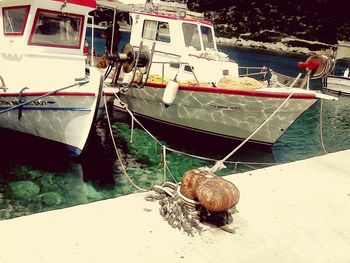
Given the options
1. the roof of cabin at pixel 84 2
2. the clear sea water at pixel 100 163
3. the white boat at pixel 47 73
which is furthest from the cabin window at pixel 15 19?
the clear sea water at pixel 100 163

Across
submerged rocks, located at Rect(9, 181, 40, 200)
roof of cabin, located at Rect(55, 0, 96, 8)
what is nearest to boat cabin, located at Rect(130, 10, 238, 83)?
roof of cabin, located at Rect(55, 0, 96, 8)

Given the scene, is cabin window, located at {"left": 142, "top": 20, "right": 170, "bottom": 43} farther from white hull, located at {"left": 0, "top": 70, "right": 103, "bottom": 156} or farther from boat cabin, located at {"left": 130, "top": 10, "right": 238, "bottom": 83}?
white hull, located at {"left": 0, "top": 70, "right": 103, "bottom": 156}

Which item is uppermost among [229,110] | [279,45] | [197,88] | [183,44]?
[279,45]

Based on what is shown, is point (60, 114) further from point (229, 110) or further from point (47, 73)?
point (229, 110)

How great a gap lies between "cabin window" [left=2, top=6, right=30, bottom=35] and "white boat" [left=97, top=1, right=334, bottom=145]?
10.7ft

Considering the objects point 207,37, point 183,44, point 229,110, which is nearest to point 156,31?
point 183,44

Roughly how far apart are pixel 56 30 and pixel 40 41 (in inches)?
21.7

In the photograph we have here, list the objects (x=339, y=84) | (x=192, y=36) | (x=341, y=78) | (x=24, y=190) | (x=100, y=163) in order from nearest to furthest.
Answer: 1. (x=24, y=190)
2. (x=100, y=163)
3. (x=192, y=36)
4. (x=341, y=78)
5. (x=339, y=84)

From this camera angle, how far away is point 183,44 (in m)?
13.9

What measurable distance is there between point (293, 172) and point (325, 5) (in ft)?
419

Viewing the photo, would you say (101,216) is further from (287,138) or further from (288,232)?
(287,138)

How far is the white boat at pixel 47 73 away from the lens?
30.6 feet

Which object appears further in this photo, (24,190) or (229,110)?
(229,110)

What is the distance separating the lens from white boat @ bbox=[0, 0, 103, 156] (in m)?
9.32
